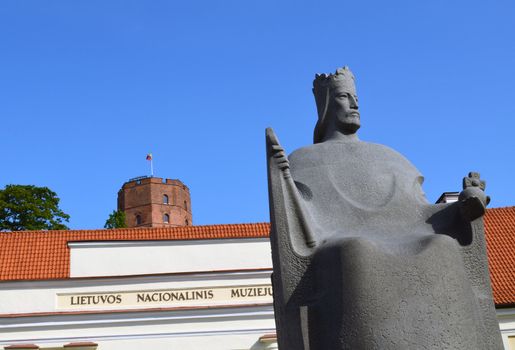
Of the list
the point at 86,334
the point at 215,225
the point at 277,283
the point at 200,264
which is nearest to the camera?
the point at 277,283

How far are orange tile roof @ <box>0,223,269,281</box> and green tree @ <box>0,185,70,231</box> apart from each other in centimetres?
1145

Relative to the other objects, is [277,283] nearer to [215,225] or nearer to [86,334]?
[86,334]

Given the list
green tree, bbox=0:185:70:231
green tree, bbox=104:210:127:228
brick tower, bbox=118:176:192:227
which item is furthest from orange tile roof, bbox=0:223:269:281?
brick tower, bbox=118:176:192:227

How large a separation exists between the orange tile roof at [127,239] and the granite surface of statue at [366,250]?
1659 cm

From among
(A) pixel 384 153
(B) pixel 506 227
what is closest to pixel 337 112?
(A) pixel 384 153

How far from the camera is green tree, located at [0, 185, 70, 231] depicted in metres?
35.8

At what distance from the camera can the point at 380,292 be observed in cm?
471

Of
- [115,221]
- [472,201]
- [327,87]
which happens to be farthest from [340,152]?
[115,221]

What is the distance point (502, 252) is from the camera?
23.7 meters

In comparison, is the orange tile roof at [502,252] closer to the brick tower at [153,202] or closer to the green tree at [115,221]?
the green tree at [115,221]

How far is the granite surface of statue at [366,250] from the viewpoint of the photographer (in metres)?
4.67

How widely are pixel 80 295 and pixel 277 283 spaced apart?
16914mm

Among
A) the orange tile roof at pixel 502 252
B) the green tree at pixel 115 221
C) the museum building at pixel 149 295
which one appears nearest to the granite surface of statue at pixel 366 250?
the museum building at pixel 149 295

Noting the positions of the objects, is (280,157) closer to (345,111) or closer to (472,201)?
(345,111)
